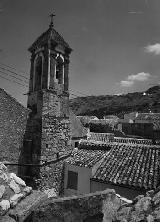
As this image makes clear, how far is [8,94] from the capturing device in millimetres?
10383

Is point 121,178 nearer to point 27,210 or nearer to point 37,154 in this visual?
point 37,154

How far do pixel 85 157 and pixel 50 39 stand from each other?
6.90m

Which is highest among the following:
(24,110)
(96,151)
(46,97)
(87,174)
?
(46,97)

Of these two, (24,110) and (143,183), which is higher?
(24,110)

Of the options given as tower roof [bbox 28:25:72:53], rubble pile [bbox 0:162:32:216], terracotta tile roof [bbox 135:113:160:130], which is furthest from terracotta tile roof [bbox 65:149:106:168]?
terracotta tile roof [bbox 135:113:160:130]

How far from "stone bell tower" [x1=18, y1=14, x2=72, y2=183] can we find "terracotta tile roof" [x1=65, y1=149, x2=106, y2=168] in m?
0.71

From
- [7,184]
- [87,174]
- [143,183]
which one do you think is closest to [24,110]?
[87,174]

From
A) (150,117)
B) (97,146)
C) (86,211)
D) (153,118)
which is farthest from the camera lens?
(150,117)

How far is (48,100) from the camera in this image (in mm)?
11195

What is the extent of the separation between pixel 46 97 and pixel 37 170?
374 cm

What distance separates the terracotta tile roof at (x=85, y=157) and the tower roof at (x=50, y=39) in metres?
6.28

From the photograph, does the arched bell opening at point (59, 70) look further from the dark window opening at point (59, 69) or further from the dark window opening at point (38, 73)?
the dark window opening at point (38, 73)

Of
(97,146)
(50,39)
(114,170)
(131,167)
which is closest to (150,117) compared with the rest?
(97,146)

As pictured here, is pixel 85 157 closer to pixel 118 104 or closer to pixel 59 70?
pixel 59 70
